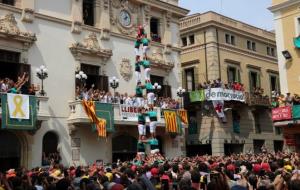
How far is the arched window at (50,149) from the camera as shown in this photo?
75.4ft

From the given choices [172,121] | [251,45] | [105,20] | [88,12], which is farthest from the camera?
[251,45]

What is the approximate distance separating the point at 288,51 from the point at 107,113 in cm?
1390

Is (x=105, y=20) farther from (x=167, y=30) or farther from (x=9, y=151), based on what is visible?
(x=9, y=151)

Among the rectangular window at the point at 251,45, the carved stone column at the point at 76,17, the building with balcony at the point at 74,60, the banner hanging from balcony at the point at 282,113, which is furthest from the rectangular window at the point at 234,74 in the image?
the carved stone column at the point at 76,17

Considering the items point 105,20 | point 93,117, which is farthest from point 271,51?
point 93,117

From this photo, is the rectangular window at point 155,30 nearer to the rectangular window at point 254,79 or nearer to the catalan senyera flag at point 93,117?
the catalan senyera flag at point 93,117

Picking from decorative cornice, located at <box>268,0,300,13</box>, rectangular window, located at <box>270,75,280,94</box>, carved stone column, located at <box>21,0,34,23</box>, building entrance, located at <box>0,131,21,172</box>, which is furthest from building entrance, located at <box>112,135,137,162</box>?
A: rectangular window, located at <box>270,75,280,94</box>

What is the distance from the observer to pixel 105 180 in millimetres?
10516

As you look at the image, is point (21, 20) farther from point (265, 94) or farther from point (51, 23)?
point (265, 94)

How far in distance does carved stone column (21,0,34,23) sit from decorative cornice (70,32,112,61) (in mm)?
2893

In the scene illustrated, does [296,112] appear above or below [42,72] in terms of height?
below

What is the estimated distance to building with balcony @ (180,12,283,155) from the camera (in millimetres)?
34062

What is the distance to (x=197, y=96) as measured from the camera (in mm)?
33469

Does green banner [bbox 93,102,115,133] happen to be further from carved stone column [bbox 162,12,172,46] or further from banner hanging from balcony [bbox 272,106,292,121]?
banner hanging from balcony [bbox 272,106,292,121]
